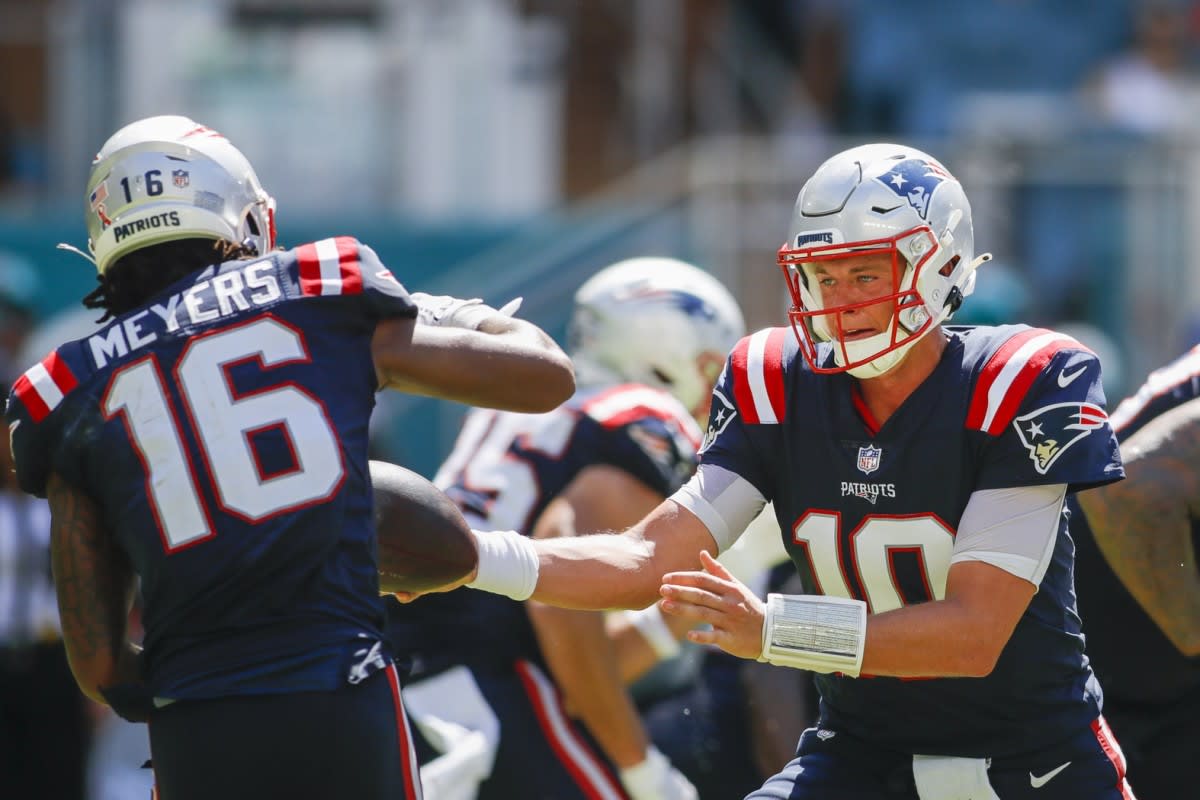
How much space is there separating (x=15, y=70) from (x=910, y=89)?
516cm

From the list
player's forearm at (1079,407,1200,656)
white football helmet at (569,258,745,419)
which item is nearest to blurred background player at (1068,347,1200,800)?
player's forearm at (1079,407,1200,656)

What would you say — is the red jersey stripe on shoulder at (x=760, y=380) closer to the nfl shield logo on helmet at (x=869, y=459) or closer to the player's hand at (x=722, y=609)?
the nfl shield logo on helmet at (x=869, y=459)

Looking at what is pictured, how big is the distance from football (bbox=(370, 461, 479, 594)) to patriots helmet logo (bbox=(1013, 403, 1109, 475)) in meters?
0.99

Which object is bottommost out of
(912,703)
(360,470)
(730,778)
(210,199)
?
(730,778)

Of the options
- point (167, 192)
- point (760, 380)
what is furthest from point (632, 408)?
point (167, 192)

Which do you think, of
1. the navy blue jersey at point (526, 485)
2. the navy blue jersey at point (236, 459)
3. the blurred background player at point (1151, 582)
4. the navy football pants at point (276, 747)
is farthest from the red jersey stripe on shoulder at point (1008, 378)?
the navy blue jersey at point (526, 485)

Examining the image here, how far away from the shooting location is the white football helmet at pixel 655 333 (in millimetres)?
4754

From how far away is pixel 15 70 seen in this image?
9.27 meters

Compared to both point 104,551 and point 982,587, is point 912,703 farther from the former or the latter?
point 104,551

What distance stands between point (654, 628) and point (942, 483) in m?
1.53

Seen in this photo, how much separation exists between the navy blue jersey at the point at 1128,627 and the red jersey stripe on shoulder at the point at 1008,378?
830mm

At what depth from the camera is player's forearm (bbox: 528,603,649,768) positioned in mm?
4176

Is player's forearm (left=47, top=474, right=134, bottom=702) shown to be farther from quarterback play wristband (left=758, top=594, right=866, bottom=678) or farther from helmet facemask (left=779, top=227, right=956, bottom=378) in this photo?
helmet facemask (left=779, top=227, right=956, bottom=378)

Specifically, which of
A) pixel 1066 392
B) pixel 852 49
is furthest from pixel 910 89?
pixel 1066 392
